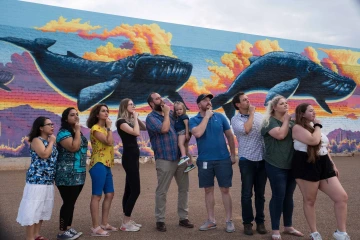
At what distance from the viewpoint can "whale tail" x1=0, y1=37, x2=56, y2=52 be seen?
1313 cm

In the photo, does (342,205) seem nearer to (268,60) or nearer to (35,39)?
(35,39)

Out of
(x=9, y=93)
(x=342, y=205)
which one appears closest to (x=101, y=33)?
(x=9, y=93)

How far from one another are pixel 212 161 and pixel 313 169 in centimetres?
133

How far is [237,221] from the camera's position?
5.50 metres

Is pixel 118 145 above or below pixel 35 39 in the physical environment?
below

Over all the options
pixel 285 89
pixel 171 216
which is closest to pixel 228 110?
pixel 285 89

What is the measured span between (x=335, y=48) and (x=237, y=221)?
17.4m

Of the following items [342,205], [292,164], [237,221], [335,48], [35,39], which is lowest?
[237,221]

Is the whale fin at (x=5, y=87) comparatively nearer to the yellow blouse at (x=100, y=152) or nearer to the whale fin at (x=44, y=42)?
the whale fin at (x=44, y=42)

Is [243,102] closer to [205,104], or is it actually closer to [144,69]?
[205,104]

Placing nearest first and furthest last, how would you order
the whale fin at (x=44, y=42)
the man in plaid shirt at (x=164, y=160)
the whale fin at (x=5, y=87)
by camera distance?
the man in plaid shirt at (x=164, y=160) < the whale fin at (x=5, y=87) < the whale fin at (x=44, y=42)

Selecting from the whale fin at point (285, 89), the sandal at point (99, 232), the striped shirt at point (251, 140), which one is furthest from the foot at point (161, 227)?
the whale fin at point (285, 89)

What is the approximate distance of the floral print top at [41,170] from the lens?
4.26 m

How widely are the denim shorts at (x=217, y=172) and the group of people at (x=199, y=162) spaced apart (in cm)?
1
